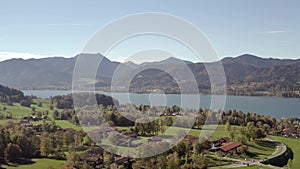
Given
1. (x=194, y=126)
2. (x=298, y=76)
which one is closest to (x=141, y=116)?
(x=194, y=126)

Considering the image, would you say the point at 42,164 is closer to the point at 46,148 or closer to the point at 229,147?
the point at 46,148

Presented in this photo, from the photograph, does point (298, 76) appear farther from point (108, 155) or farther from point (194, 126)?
point (108, 155)

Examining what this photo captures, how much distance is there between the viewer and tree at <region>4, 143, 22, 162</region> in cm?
1761

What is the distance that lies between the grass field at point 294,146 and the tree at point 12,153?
13951 millimetres

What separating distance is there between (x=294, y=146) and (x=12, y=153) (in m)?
17.7

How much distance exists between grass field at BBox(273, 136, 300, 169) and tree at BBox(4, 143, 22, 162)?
14.0 m

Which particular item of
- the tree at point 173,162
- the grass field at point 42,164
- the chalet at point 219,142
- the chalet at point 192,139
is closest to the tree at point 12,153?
the grass field at point 42,164

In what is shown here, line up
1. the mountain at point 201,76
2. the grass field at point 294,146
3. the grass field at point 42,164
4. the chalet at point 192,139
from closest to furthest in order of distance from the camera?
the grass field at point 42,164 → the grass field at point 294,146 → the chalet at point 192,139 → the mountain at point 201,76

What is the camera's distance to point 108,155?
1599cm

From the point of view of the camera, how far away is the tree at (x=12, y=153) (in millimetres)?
17609

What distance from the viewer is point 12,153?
706 inches

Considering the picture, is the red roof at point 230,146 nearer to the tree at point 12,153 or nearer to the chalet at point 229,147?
the chalet at point 229,147

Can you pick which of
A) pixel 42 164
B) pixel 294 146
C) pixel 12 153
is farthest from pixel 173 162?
pixel 294 146

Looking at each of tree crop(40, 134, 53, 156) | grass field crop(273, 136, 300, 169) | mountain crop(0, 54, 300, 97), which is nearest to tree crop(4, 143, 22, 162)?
tree crop(40, 134, 53, 156)
